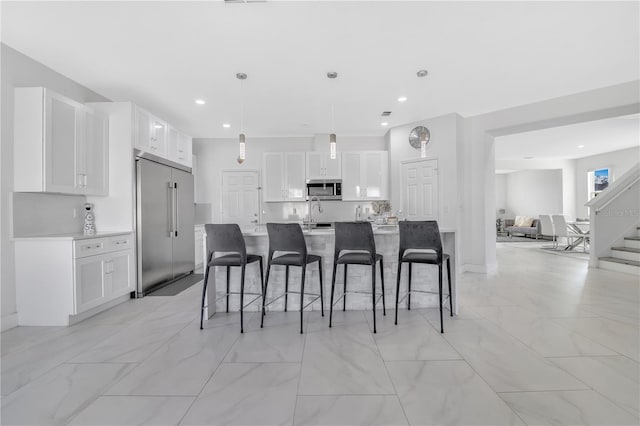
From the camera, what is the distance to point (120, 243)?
3.32 metres

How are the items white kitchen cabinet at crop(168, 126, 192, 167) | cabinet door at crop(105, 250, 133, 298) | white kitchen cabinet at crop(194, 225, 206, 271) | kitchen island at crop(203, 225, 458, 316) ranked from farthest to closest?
white kitchen cabinet at crop(194, 225, 206, 271) < white kitchen cabinet at crop(168, 126, 192, 167) < cabinet door at crop(105, 250, 133, 298) < kitchen island at crop(203, 225, 458, 316)

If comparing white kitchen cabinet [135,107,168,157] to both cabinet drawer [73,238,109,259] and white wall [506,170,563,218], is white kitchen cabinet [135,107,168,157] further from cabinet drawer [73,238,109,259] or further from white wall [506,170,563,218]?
white wall [506,170,563,218]

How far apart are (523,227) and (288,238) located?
11.2 m

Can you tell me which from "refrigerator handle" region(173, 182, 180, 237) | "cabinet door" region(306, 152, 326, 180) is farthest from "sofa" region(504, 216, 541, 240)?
"refrigerator handle" region(173, 182, 180, 237)

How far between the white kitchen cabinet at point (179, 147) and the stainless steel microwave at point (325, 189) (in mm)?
2300

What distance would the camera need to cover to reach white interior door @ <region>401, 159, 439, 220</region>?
496cm

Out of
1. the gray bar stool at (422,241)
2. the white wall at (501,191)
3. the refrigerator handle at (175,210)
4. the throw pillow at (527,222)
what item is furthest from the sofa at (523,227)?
the refrigerator handle at (175,210)

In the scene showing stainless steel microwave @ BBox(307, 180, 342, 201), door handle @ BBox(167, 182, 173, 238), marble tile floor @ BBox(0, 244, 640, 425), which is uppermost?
stainless steel microwave @ BBox(307, 180, 342, 201)

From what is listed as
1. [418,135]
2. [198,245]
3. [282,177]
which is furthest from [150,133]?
[418,135]

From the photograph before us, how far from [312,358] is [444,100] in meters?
3.95

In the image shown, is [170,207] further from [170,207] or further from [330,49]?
[330,49]

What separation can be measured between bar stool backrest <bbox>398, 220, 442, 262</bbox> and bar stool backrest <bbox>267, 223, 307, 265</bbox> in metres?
0.94

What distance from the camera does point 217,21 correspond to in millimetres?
2354

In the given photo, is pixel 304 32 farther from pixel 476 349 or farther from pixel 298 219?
pixel 298 219
